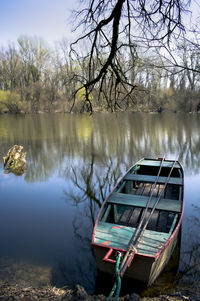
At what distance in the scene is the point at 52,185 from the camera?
899 cm

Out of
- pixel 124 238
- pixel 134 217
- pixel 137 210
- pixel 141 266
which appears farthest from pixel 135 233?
pixel 137 210

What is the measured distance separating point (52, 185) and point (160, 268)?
232 inches

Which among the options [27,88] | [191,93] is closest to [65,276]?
[191,93]

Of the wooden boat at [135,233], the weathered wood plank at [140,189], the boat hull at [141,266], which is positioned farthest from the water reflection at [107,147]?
the boat hull at [141,266]

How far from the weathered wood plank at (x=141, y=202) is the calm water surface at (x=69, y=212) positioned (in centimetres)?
85

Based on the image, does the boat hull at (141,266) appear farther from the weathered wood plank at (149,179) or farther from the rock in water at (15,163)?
the rock in water at (15,163)

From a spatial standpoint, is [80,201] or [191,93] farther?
[191,93]

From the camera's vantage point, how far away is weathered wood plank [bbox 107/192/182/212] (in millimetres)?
4953

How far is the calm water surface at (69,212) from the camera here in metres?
4.21

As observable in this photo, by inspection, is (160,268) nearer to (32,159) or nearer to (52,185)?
(52,185)

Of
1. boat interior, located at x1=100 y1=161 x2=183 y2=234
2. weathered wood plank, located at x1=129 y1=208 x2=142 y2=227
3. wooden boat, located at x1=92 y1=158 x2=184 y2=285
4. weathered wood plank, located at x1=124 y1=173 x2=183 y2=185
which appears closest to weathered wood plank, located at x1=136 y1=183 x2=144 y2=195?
weathered wood plank, located at x1=124 y1=173 x2=183 y2=185

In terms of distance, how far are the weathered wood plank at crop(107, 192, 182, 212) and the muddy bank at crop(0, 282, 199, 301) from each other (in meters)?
1.73

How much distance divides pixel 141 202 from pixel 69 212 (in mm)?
2474

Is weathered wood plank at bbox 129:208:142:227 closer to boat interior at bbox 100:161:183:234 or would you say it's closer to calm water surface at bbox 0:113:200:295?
boat interior at bbox 100:161:183:234
